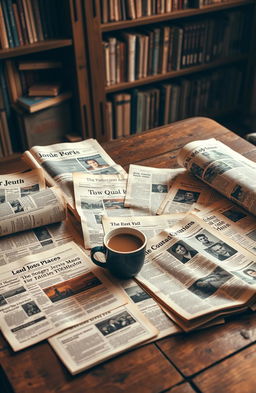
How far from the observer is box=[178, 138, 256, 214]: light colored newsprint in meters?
1.06

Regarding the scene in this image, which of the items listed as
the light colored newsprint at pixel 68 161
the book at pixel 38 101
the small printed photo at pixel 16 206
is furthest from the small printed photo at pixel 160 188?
the book at pixel 38 101

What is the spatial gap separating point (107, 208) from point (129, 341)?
1.26 feet

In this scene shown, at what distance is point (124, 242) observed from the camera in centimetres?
90

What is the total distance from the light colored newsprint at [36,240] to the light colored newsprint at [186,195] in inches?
8.6

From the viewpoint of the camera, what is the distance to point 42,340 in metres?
0.77

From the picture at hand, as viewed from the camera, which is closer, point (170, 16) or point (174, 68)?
point (170, 16)

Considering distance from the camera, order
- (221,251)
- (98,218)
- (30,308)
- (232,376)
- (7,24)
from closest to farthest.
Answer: (232,376), (30,308), (221,251), (98,218), (7,24)

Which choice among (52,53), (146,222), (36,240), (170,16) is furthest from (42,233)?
(170,16)

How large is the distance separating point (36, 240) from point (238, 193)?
48 centimetres

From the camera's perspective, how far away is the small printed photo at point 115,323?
78 centimetres

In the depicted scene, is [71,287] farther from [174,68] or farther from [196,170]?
[174,68]

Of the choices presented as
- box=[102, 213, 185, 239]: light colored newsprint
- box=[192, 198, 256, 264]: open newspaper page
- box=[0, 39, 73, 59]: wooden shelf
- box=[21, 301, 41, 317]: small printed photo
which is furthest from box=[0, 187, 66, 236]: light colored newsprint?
box=[0, 39, 73, 59]: wooden shelf

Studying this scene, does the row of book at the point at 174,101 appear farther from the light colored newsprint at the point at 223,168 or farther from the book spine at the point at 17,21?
the light colored newsprint at the point at 223,168

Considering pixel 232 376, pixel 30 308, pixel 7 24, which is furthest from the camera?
pixel 7 24
